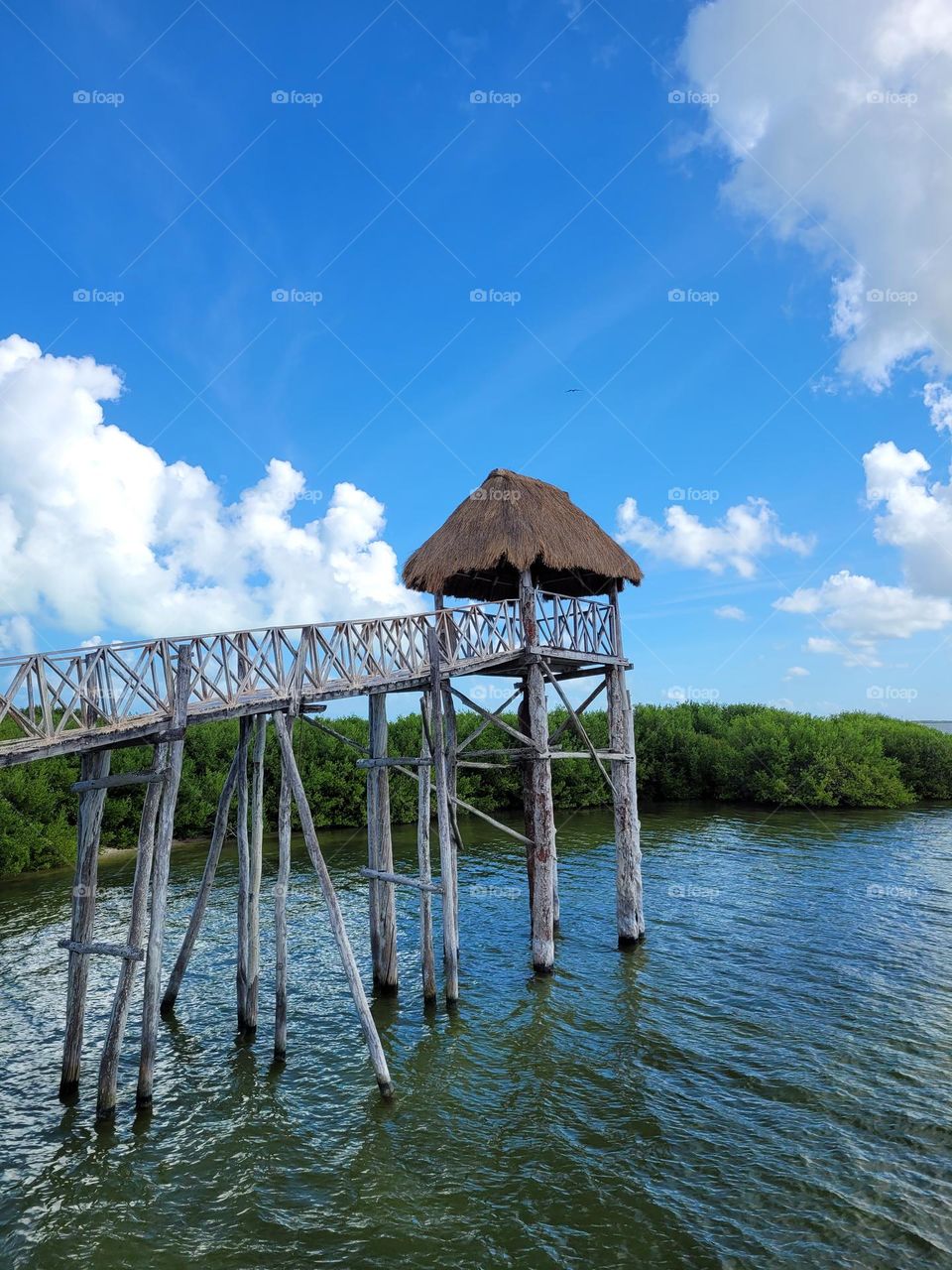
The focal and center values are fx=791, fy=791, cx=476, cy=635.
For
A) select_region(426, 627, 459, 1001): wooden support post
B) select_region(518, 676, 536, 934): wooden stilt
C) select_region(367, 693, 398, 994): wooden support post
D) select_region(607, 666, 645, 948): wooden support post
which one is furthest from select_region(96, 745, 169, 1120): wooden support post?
select_region(607, 666, 645, 948): wooden support post

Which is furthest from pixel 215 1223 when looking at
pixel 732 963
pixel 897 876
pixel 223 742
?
pixel 223 742

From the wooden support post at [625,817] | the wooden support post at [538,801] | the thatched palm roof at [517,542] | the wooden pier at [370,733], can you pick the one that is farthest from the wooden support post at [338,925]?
the wooden support post at [625,817]

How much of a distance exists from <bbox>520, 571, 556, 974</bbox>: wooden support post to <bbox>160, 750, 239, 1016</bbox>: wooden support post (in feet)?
17.3

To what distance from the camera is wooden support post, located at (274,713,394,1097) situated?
32.6 ft

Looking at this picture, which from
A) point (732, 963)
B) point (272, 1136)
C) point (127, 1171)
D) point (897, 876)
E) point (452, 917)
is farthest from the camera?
point (897, 876)

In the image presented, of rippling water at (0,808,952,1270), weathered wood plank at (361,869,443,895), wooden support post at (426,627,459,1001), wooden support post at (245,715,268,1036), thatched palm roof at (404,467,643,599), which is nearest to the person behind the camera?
rippling water at (0,808,952,1270)

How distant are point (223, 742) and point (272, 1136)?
26.1m

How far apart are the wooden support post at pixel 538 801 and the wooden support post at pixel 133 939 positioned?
6641mm

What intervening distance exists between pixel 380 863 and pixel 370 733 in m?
2.30

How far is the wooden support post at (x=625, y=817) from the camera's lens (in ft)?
53.4

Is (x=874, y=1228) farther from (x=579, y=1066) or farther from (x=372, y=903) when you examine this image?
(x=372, y=903)

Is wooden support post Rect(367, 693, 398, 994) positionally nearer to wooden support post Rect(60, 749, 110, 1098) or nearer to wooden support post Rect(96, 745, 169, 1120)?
wooden support post Rect(96, 745, 169, 1120)

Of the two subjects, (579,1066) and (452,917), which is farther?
(452,917)

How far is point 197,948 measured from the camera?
55.3 ft
